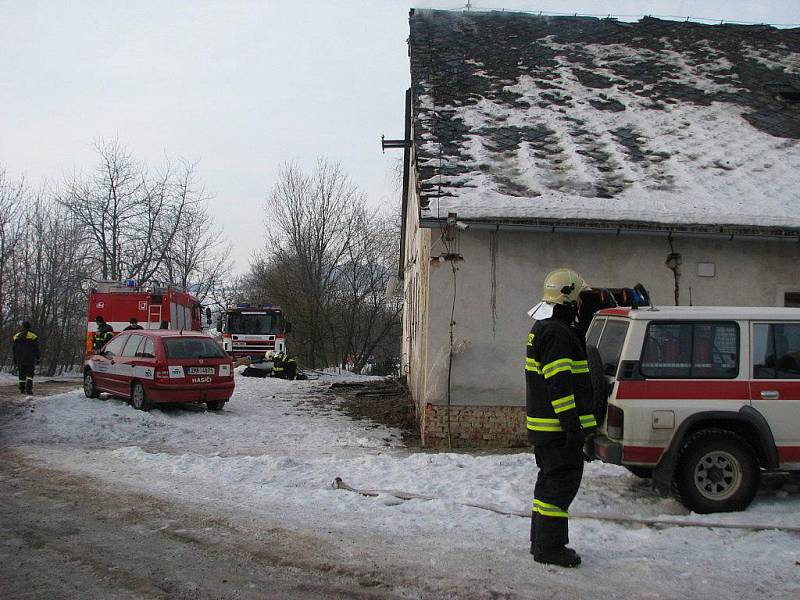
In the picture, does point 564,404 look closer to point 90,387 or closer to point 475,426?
point 475,426

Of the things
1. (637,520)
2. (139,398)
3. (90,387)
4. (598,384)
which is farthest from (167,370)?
(637,520)

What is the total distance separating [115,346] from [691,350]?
36.8ft

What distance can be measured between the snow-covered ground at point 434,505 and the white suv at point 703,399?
1.25ft

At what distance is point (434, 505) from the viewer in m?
6.50

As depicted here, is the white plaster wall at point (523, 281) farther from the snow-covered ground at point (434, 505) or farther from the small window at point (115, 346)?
the small window at point (115, 346)

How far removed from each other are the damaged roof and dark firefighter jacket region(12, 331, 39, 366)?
1036cm

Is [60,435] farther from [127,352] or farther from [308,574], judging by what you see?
[308,574]

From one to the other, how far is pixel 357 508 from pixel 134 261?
35100mm

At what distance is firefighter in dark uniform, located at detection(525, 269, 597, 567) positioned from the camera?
488 centimetres

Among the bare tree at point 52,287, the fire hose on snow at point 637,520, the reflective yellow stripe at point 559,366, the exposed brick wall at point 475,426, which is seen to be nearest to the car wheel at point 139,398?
the exposed brick wall at point 475,426

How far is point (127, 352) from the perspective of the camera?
1359cm

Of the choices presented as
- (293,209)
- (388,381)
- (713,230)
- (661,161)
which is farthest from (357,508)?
(293,209)

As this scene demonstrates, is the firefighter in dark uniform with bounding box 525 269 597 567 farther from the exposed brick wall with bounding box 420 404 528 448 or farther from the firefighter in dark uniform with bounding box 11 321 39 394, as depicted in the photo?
the firefighter in dark uniform with bounding box 11 321 39 394

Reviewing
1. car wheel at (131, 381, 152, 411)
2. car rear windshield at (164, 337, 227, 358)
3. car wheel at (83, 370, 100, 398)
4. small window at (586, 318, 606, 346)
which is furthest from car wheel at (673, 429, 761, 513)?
car wheel at (83, 370, 100, 398)
